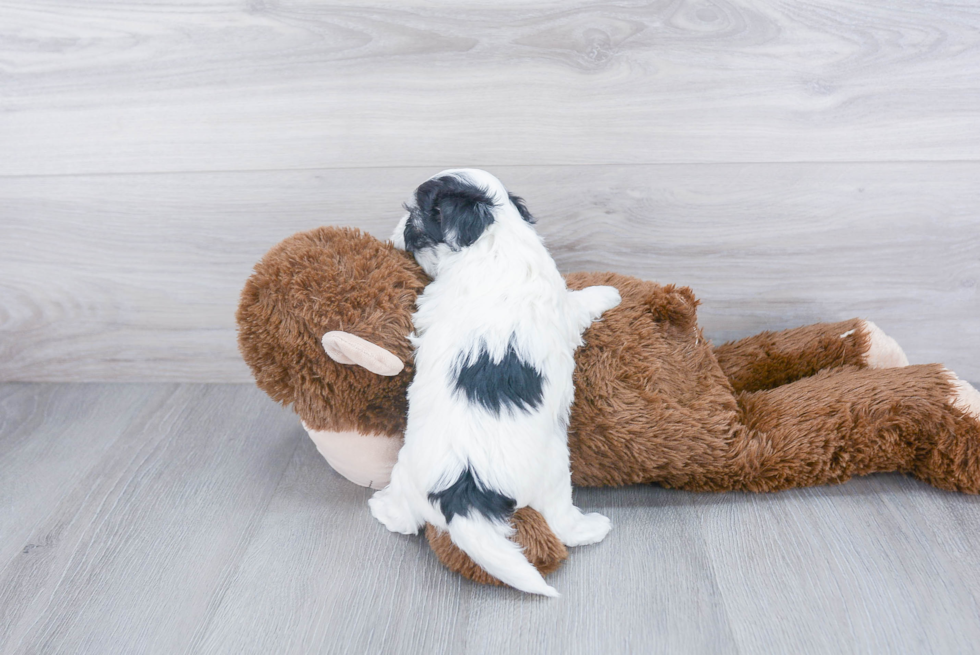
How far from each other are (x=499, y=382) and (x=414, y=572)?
1.00ft

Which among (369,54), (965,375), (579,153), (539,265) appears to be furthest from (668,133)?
(965,375)

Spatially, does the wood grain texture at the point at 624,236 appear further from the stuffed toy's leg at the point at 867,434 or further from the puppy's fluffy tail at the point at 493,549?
the puppy's fluffy tail at the point at 493,549

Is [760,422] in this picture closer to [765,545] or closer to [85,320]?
[765,545]

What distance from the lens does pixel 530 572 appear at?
2.75 ft

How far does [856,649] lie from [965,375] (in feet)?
2.50

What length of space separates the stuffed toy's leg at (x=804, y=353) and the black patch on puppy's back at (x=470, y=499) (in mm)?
547

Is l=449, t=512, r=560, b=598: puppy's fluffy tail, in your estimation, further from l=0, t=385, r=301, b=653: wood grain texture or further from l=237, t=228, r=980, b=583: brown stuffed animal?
l=0, t=385, r=301, b=653: wood grain texture

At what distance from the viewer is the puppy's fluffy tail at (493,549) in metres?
0.82

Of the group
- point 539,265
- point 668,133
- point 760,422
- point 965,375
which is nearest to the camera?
point 539,265

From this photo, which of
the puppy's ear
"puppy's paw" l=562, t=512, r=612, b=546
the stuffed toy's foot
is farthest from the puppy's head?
"puppy's paw" l=562, t=512, r=612, b=546

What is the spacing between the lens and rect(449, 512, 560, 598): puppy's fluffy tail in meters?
0.82

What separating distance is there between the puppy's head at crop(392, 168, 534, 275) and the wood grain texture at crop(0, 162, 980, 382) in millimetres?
252

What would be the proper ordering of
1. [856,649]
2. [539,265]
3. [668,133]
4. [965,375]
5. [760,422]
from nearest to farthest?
1. [856,649]
2. [539,265]
3. [760,422]
4. [668,133]
5. [965,375]

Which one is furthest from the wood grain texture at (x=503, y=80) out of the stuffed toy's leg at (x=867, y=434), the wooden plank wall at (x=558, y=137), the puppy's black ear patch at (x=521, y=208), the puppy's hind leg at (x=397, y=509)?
the puppy's hind leg at (x=397, y=509)
